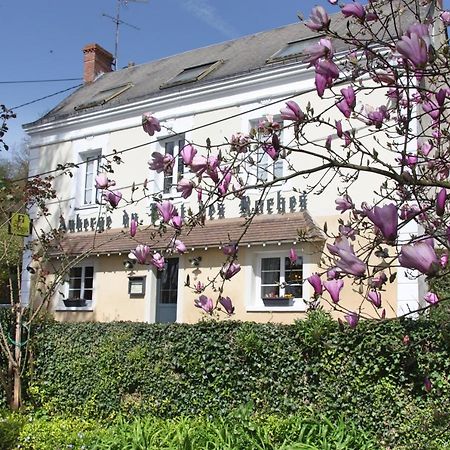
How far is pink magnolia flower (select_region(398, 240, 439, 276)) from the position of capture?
6.58ft

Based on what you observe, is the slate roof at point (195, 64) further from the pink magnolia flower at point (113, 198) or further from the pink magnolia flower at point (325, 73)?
the pink magnolia flower at point (325, 73)

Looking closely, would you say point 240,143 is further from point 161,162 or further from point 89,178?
point 89,178

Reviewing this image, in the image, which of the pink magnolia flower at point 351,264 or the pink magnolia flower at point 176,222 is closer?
the pink magnolia flower at point 351,264

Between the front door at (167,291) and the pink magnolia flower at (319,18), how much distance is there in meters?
11.8

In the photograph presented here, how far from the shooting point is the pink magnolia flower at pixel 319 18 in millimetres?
2842

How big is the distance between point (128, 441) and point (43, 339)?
14.8 feet

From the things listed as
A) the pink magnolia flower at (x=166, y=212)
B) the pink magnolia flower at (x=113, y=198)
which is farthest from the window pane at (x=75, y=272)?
the pink magnolia flower at (x=166, y=212)

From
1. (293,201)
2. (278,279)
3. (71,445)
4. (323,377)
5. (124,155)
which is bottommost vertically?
(71,445)

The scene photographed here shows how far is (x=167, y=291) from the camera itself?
14539 mm

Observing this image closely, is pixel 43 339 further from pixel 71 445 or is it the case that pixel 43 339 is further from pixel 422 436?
pixel 422 436

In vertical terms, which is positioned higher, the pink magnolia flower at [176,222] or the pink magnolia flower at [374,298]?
the pink magnolia flower at [176,222]

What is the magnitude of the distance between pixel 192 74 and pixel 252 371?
9.28m

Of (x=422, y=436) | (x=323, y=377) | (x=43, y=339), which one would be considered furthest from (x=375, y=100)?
(x=43, y=339)

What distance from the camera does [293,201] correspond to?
1250 cm
